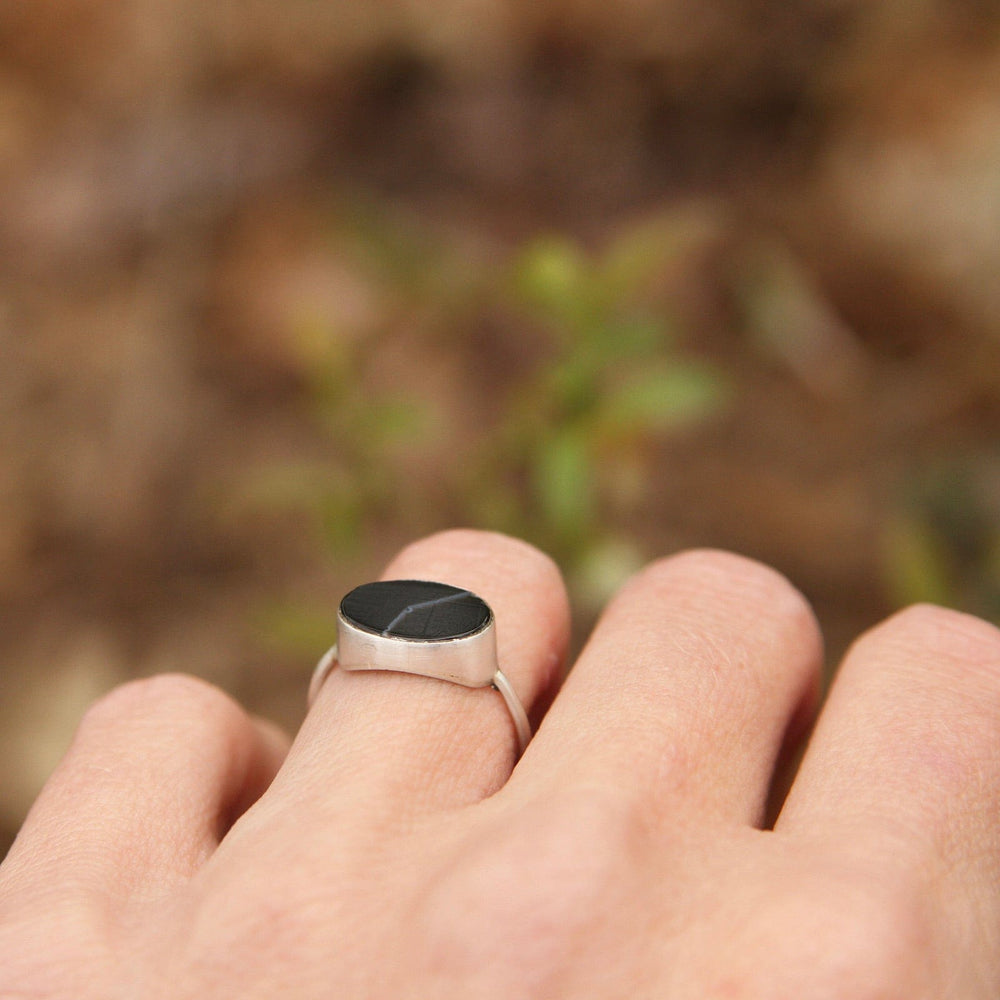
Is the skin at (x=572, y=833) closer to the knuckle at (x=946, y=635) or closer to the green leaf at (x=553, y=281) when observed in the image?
the knuckle at (x=946, y=635)

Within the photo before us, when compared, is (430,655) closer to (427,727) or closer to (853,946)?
(427,727)

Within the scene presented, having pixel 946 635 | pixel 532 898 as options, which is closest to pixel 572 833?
pixel 532 898

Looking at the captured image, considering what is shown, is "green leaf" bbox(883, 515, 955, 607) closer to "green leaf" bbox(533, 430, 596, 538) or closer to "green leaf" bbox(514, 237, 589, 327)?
"green leaf" bbox(533, 430, 596, 538)

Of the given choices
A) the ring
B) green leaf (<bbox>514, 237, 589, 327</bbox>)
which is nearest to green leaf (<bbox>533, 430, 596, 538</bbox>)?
green leaf (<bbox>514, 237, 589, 327</bbox>)

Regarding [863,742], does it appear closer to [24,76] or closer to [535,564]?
[535,564]

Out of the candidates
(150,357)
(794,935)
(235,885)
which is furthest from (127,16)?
(794,935)

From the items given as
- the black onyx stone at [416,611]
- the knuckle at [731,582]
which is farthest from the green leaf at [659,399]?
the black onyx stone at [416,611]
